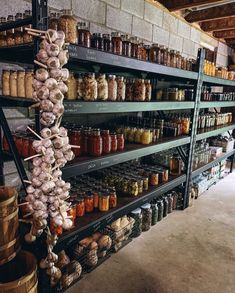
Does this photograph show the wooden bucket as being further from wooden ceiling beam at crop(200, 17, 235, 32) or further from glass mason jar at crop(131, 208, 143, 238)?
wooden ceiling beam at crop(200, 17, 235, 32)

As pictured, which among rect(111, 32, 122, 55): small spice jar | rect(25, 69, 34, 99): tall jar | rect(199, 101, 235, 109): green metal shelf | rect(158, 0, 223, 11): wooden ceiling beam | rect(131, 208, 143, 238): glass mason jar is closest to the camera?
rect(25, 69, 34, 99): tall jar

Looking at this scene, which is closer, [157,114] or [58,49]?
[58,49]

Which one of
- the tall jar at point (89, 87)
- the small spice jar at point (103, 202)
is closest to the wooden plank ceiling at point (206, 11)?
the tall jar at point (89, 87)

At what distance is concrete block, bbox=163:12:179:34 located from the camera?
3.53 m

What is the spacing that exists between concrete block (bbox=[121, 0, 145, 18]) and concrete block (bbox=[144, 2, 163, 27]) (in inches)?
3.4

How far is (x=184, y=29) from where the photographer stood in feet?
13.1

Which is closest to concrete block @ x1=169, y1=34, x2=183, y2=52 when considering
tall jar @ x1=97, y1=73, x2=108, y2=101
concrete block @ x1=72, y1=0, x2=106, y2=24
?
concrete block @ x1=72, y1=0, x2=106, y2=24

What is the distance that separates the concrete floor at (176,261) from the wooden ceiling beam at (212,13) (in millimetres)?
2589

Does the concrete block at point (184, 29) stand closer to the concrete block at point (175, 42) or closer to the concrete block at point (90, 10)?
the concrete block at point (175, 42)

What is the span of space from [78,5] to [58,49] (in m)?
1.36

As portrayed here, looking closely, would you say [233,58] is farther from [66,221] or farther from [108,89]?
[66,221]

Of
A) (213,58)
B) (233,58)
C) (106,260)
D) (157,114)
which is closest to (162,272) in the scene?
(106,260)

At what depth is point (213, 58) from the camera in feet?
16.9

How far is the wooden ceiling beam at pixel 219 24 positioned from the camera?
400cm
